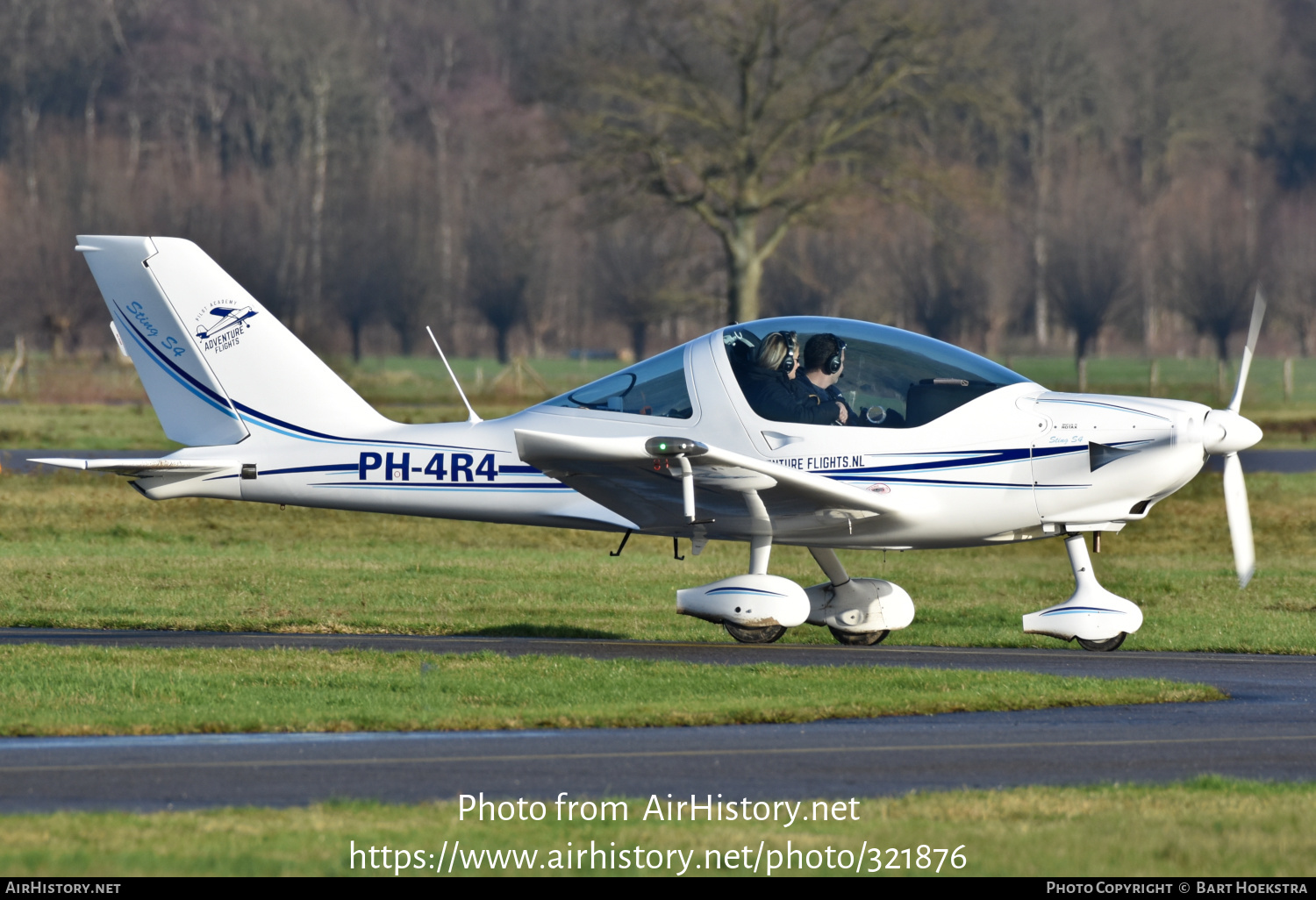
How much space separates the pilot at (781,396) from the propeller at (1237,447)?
2616 millimetres

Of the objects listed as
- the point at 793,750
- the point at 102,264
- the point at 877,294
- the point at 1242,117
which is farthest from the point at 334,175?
the point at 793,750

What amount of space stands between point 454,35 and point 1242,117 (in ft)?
161

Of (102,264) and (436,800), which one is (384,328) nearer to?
(102,264)

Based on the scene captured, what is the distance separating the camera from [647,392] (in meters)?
13.3

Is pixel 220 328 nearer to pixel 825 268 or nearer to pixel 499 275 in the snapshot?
pixel 825 268

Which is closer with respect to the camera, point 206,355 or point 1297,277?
point 206,355

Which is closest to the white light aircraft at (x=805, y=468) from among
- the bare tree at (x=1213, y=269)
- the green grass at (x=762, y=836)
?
the green grass at (x=762, y=836)

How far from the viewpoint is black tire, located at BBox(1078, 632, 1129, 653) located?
12750 millimetres

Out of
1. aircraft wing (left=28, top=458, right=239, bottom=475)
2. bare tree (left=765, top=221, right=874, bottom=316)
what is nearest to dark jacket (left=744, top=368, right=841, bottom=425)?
aircraft wing (left=28, top=458, right=239, bottom=475)

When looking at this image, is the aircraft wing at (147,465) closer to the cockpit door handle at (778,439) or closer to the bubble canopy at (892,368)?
the bubble canopy at (892,368)

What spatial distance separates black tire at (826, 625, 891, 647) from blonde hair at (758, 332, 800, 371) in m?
2.15

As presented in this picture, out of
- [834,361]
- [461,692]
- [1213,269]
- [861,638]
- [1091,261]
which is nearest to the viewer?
[461,692]

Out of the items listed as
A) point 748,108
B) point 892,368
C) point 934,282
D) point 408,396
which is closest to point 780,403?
point 892,368

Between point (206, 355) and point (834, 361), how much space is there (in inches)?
205
